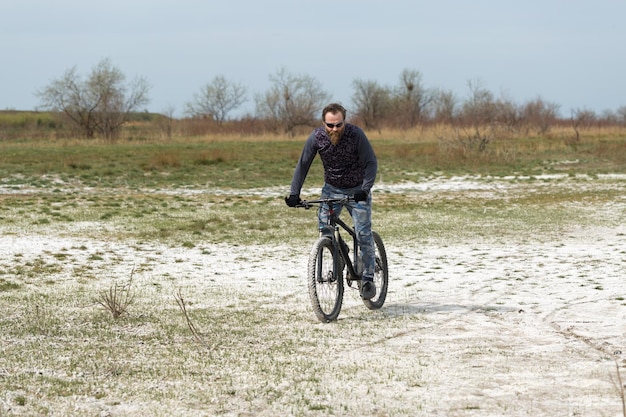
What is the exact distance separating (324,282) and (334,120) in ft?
4.48

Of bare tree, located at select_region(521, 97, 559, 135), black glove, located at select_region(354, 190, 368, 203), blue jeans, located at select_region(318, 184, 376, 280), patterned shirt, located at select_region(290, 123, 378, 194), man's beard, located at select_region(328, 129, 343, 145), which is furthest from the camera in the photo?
bare tree, located at select_region(521, 97, 559, 135)

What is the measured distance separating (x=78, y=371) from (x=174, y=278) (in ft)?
16.1

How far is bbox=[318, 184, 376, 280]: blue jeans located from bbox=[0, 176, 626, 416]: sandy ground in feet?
1.63

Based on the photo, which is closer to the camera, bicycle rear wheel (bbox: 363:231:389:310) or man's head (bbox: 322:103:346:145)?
man's head (bbox: 322:103:346:145)

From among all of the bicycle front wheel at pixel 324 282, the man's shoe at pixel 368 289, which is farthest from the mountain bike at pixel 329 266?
the man's shoe at pixel 368 289

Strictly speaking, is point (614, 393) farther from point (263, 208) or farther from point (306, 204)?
point (263, 208)

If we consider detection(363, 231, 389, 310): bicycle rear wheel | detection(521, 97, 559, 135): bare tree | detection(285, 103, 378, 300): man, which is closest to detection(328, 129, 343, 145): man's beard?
detection(285, 103, 378, 300): man

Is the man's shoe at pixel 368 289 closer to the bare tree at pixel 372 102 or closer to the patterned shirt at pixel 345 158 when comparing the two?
the patterned shirt at pixel 345 158

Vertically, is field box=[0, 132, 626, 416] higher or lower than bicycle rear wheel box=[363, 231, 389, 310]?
lower

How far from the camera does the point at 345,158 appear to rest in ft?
26.7

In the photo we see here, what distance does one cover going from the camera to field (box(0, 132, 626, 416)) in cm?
593

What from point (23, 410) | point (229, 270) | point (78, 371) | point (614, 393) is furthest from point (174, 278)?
point (614, 393)

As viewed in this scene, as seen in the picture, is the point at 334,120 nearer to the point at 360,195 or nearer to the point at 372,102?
the point at 360,195

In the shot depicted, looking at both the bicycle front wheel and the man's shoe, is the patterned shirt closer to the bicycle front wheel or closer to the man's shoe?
the bicycle front wheel
